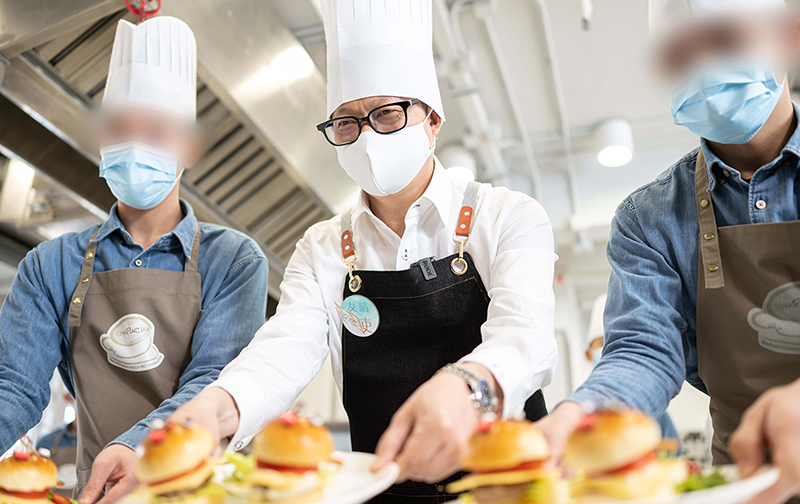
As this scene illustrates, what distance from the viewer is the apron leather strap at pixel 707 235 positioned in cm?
137

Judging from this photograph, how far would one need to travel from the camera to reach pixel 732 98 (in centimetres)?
130

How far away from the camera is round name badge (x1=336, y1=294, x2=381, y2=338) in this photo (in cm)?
156

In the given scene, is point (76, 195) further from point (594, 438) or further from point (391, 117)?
point (594, 438)

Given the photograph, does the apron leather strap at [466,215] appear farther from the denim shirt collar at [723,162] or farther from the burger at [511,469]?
the burger at [511,469]

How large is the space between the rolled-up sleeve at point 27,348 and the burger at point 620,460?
143 cm

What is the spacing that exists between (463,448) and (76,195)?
2.15 meters

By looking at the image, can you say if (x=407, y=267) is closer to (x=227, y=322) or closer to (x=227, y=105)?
(x=227, y=322)

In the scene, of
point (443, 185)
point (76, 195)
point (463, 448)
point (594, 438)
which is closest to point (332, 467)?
point (463, 448)

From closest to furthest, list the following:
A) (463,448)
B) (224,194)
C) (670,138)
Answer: (463,448)
(224,194)
(670,138)

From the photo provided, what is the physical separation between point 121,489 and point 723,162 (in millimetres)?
1464

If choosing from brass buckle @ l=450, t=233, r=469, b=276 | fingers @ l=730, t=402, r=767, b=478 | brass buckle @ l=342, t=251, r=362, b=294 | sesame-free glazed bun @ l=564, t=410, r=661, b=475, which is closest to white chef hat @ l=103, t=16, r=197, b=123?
brass buckle @ l=342, t=251, r=362, b=294

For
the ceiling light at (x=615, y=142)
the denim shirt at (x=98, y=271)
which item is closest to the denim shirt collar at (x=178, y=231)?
the denim shirt at (x=98, y=271)

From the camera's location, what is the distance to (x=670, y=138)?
5.30 m

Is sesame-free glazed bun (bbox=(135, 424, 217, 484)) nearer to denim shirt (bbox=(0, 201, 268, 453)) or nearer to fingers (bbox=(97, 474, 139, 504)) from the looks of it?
fingers (bbox=(97, 474, 139, 504))
